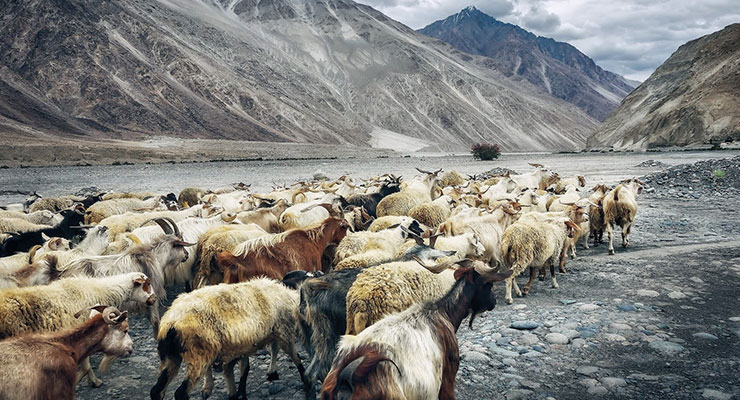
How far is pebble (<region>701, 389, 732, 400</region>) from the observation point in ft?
13.9

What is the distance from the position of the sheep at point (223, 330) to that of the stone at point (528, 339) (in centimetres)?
273

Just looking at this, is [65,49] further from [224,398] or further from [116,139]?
[224,398]

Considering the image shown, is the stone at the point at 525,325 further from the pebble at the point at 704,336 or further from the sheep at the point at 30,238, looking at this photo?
the sheep at the point at 30,238

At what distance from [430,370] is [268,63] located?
135 meters

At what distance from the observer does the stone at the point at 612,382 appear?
4.58 meters

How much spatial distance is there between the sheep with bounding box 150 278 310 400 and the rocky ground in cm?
61

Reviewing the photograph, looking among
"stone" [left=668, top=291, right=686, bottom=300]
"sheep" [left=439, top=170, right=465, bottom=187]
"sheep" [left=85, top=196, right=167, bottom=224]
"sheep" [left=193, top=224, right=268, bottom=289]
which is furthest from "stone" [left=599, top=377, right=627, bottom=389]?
"sheep" [left=439, top=170, right=465, bottom=187]

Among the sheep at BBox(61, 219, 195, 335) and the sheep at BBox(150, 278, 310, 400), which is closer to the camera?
the sheep at BBox(150, 278, 310, 400)

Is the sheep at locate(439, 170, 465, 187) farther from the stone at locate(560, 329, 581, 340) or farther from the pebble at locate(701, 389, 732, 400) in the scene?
the pebble at locate(701, 389, 732, 400)

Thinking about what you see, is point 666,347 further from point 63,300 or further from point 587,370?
point 63,300

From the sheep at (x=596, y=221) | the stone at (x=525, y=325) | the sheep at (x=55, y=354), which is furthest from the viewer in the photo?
the sheep at (x=596, y=221)

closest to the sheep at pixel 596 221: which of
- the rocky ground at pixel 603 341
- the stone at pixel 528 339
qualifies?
the rocky ground at pixel 603 341

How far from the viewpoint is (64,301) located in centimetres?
513

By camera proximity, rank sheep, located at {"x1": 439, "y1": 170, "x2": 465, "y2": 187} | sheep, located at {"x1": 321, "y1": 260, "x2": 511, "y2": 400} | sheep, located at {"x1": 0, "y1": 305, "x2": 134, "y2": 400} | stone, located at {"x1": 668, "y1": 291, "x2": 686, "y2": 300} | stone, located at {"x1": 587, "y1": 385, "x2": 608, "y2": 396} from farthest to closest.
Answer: sheep, located at {"x1": 439, "y1": 170, "x2": 465, "y2": 187}
stone, located at {"x1": 668, "y1": 291, "x2": 686, "y2": 300}
stone, located at {"x1": 587, "y1": 385, "x2": 608, "y2": 396}
sheep, located at {"x1": 0, "y1": 305, "x2": 134, "y2": 400}
sheep, located at {"x1": 321, "y1": 260, "x2": 511, "y2": 400}
